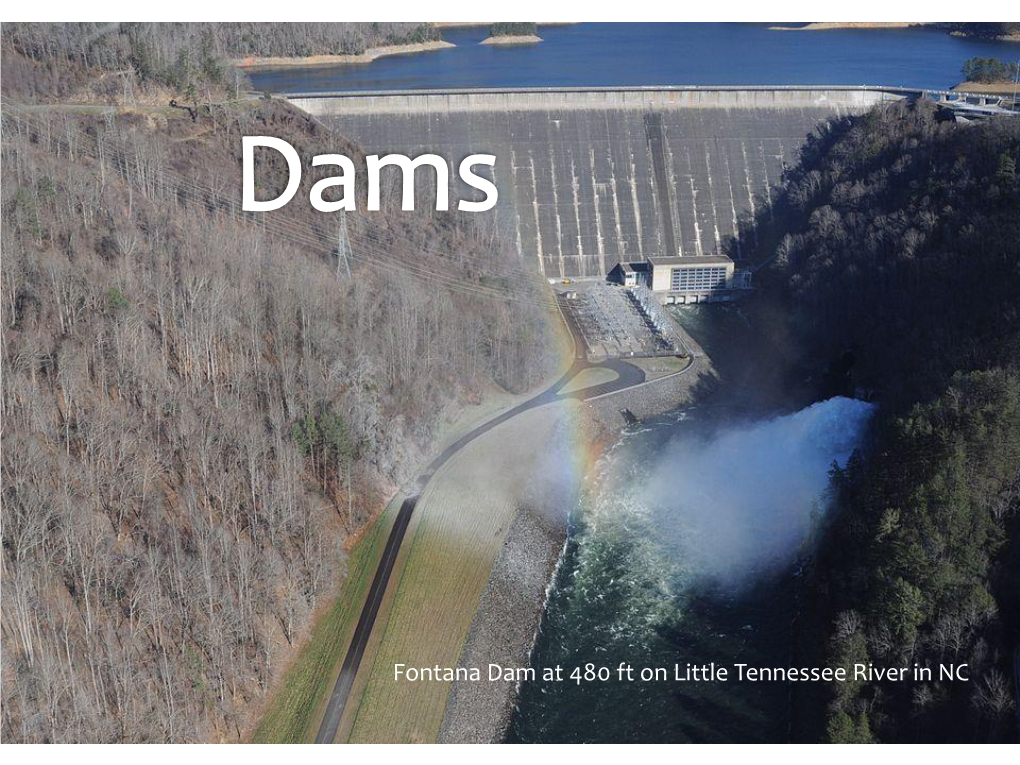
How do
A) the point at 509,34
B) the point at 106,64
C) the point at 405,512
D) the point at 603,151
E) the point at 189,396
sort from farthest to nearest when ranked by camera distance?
the point at 509,34
the point at 603,151
the point at 106,64
the point at 405,512
the point at 189,396

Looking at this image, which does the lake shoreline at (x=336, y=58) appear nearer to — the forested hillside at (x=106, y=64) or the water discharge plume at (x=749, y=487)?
the forested hillside at (x=106, y=64)

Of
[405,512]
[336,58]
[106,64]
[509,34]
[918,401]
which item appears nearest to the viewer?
[405,512]

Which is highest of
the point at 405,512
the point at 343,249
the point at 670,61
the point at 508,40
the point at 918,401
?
the point at 508,40

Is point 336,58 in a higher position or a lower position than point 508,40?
lower

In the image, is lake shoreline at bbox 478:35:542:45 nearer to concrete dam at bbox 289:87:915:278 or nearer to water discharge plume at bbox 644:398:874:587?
concrete dam at bbox 289:87:915:278

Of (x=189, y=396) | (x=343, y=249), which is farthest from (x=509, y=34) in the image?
(x=189, y=396)

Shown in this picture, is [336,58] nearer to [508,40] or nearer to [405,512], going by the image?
[508,40]

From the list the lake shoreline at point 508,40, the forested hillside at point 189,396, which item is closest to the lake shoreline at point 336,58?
the lake shoreline at point 508,40
